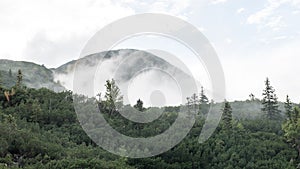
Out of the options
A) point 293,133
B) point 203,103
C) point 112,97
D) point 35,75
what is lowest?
point 293,133

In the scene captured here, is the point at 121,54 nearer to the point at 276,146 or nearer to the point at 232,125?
the point at 232,125

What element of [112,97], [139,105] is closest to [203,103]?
[139,105]

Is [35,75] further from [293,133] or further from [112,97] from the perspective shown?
[293,133]

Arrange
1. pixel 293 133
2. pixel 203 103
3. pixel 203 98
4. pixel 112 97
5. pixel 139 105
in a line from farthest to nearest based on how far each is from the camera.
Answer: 1. pixel 203 98
2. pixel 203 103
3. pixel 112 97
4. pixel 139 105
5. pixel 293 133

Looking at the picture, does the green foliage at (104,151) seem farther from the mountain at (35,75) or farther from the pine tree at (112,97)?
the mountain at (35,75)

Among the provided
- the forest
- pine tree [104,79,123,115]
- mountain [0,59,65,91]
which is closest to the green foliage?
the forest

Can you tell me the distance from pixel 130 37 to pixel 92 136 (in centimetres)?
1943

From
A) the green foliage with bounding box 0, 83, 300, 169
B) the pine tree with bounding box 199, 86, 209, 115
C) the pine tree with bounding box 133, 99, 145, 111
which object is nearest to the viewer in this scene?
the green foliage with bounding box 0, 83, 300, 169

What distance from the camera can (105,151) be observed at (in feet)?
152

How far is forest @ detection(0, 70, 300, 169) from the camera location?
126ft

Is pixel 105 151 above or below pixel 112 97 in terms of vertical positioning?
below

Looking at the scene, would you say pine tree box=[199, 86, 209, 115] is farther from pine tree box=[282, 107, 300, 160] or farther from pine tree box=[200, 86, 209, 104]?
pine tree box=[282, 107, 300, 160]

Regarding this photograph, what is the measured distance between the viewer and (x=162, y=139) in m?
52.5

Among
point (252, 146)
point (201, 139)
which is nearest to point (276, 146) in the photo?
point (252, 146)
